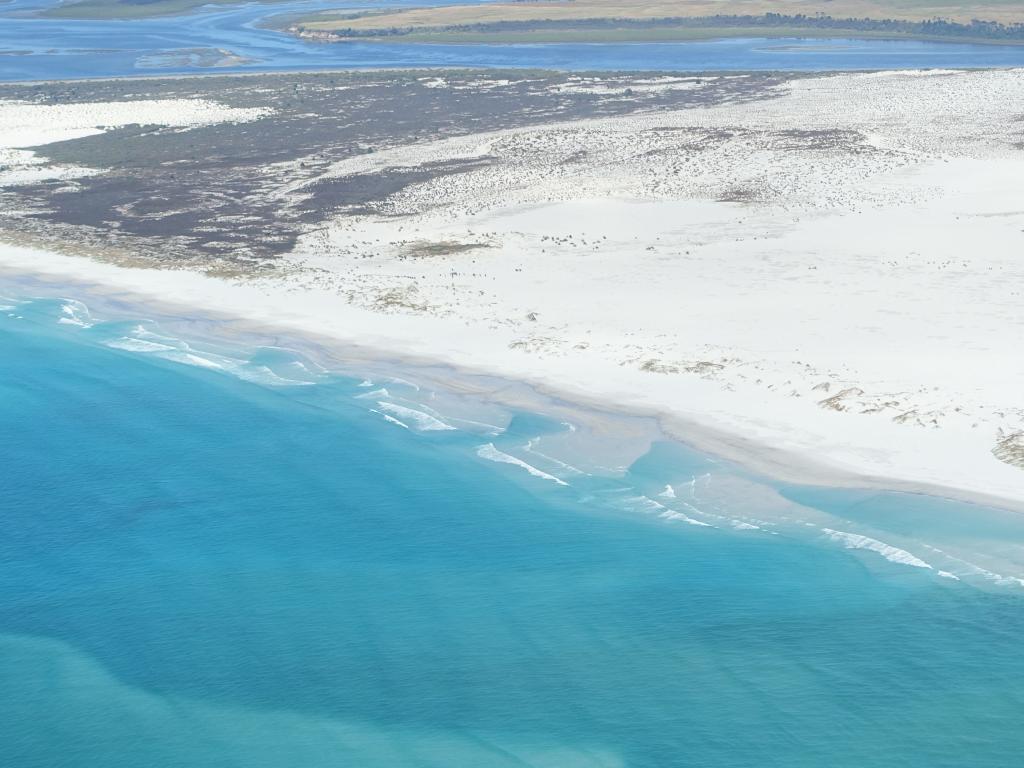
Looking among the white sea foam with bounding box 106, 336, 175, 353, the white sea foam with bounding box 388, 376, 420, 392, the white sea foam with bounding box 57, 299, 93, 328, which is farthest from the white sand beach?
the white sea foam with bounding box 106, 336, 175, 353

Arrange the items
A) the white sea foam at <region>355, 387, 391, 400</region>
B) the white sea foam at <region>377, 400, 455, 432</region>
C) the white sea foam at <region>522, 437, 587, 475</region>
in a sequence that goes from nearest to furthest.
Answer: the white sea foam at <region>522, 437, 587, 475</region> < the white sea foam at <region>377, 400, 455, 432</region> < the white sea foam at <region>355, 387, 391, 400</region>

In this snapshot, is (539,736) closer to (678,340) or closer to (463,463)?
(463,463)

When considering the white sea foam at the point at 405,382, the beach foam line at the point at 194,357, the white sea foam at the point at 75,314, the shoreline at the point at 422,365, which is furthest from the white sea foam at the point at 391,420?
the white sea foam at the point at 75,314

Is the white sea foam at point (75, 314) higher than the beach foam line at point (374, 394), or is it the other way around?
the white sea foam at point (75, 314)

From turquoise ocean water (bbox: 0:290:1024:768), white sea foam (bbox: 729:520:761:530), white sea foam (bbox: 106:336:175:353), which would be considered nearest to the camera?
turquoise ocean water (bbox: 0:290:1024:768)

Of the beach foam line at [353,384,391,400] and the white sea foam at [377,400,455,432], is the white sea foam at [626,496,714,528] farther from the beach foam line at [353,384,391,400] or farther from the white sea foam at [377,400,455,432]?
the beach foam line at [353,384,391,400]

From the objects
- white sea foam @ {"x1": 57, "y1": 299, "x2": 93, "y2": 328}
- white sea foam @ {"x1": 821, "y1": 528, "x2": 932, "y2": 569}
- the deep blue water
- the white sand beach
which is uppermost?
the deep blue water

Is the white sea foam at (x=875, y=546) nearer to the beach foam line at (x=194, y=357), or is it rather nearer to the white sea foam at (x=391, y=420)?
the white sea foam at (x=391, y=420)
